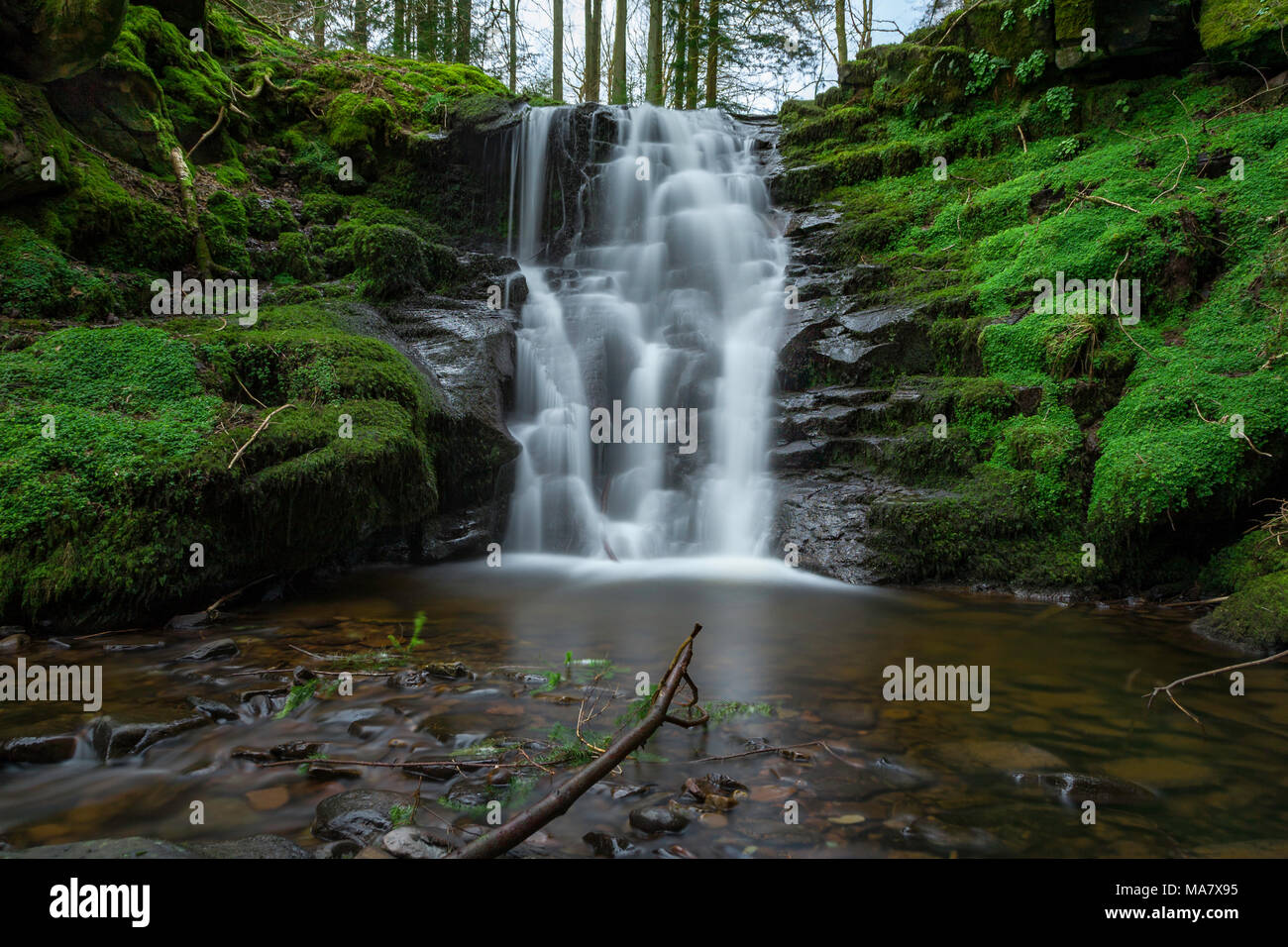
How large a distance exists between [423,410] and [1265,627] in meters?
6.52

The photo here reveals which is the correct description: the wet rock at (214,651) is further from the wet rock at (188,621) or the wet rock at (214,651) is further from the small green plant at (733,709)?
the small green plant at (733,709)

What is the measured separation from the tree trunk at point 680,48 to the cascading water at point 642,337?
6154mm

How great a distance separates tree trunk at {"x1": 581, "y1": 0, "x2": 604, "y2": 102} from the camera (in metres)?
17.3

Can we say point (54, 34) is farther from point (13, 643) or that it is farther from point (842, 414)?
point (842, 414)

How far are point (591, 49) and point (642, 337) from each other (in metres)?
12.8

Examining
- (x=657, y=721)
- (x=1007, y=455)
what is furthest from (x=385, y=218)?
(x=657, y=721)

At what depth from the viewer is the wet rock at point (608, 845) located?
2.08 m

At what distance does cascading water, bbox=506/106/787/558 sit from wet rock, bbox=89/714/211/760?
4.64 m

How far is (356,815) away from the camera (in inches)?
85.5

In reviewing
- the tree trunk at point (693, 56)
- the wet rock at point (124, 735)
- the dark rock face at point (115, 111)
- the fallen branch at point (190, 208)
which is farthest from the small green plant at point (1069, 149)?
the tree trunk at point (693, 56)

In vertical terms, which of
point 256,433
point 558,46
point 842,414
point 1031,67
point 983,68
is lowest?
point 256,433

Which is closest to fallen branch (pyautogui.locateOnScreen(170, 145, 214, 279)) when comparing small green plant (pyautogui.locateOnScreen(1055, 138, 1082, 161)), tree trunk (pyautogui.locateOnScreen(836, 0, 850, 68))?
small green plant (pyautogui.locateOnScreen(1055, 138, 1082, 161))

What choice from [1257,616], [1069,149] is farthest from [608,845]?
[1069,149]
